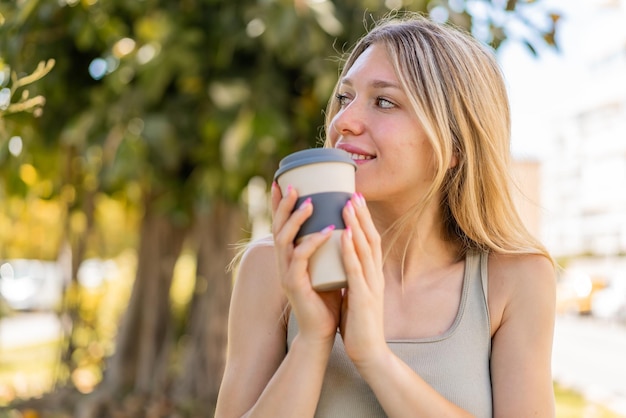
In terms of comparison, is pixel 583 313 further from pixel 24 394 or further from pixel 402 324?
pixel 402 324

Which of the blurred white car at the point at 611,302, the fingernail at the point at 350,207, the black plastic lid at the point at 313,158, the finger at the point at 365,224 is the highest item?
the black plastic lid at the point at 313,158

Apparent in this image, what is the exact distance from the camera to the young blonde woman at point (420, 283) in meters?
1.50

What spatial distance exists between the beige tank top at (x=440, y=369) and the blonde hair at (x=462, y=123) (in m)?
0.21

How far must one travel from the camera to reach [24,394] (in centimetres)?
631

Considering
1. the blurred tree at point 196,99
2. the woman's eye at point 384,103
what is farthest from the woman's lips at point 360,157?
the blurred tree at point 196,99

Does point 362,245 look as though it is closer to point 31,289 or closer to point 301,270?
point 301,270

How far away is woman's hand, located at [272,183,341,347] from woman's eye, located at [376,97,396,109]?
37 centimetres

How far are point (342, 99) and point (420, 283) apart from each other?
457 millimetres

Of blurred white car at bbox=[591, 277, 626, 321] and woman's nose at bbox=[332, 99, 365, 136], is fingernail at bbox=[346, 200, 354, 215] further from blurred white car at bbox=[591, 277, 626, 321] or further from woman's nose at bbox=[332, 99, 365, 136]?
blurred white car at bbox=[591, 277, 626, 321]

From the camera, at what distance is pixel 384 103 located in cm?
168

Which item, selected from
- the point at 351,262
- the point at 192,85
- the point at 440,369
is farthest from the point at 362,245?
the point at 192,85

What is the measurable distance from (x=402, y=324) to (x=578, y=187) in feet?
127

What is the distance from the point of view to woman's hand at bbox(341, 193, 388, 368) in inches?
53.3

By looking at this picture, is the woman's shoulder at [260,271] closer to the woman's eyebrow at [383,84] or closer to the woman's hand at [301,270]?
the woman's hand at [301,270]
